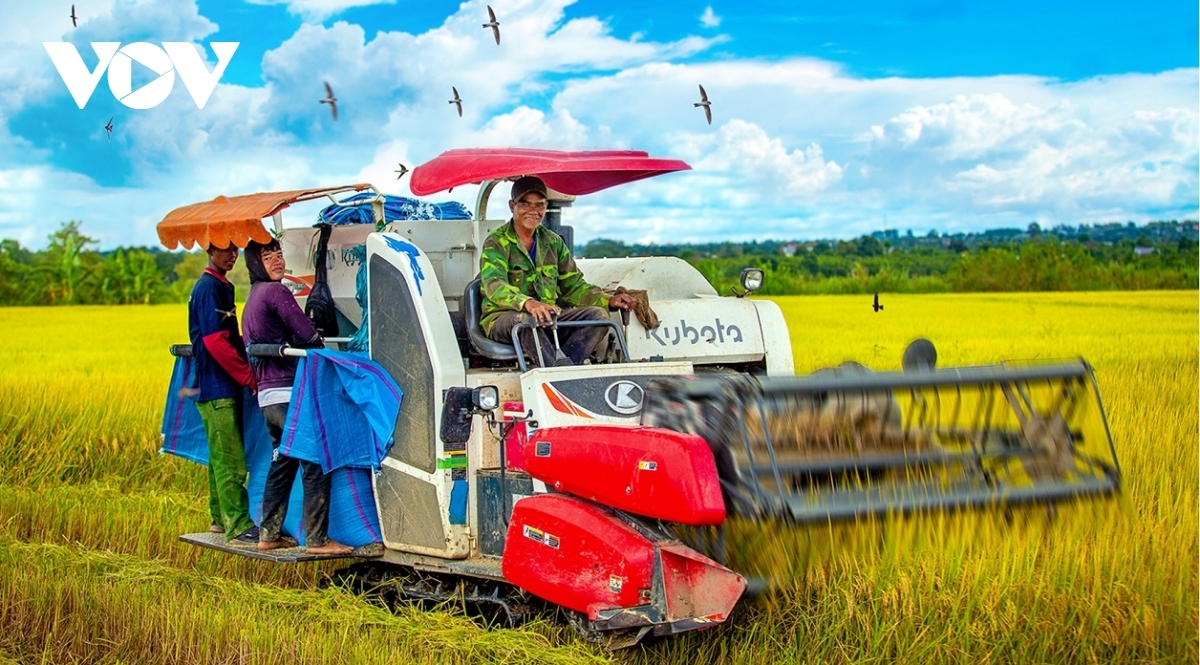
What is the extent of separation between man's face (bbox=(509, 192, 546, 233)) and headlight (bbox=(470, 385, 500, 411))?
1.06 m

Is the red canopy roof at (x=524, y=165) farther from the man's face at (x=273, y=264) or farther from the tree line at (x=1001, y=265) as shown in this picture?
the tree line at (x=1001, y=265)

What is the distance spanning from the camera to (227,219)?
21.6 ft

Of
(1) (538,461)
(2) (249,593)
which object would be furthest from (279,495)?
(1) (538,461)

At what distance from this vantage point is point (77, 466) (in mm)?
10008

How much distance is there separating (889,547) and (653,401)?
1.09 metres

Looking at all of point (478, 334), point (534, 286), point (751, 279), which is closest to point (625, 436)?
point (478, 334)

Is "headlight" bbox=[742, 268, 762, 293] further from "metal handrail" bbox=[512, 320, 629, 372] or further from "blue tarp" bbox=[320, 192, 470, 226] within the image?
"blue tarp" bbox=[320, 192, 470, 226]

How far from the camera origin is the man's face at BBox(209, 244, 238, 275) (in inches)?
273

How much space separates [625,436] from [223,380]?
10.5 ft

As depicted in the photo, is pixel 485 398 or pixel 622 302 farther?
pixel 622 302

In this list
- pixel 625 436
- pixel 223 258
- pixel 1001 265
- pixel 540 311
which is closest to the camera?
pixel 625 436

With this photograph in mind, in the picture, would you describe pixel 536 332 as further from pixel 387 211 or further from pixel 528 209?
pixel 387 211

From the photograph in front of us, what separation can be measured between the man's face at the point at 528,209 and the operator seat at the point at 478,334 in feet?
1.25

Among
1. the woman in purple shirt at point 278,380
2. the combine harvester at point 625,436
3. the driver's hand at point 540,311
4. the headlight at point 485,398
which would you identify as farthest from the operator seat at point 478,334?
the woman in purple shirt at point 278,380
